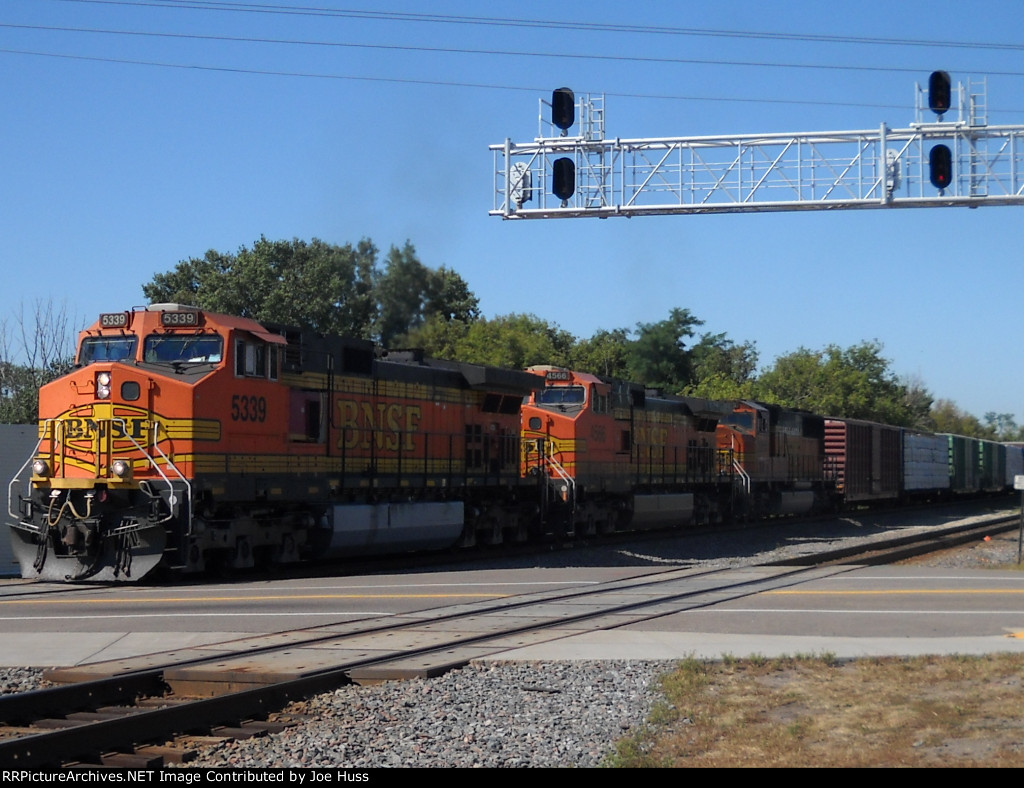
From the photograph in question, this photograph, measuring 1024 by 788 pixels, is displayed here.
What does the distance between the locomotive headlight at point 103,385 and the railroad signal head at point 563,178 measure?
360 inches

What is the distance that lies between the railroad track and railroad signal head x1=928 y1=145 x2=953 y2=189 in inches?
382

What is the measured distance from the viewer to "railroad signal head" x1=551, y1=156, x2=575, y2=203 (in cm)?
2172

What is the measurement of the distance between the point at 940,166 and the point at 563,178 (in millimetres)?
6801

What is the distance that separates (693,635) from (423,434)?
1147cm

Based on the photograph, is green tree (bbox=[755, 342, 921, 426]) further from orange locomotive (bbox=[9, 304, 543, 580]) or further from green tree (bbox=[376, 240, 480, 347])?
orange locomotive (bbox=[9, 304, 543, 580])

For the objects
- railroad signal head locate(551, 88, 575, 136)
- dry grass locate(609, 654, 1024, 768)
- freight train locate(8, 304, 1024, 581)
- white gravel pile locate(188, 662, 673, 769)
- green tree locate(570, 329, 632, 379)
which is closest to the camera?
dry grass locate(609, 654, 1024, 768)

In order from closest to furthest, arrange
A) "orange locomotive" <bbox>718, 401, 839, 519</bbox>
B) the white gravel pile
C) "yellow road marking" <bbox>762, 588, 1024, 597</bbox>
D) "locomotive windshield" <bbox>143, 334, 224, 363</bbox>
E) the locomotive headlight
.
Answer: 1. the white gravel pile
2. "yellow road marking" <bbox>762, 588, 1024, 597</bbox>
3. the locomotive headlight
4. "locomotive windshield" <bbox>143, 334, 224, 363</bbox>
5. "orange locomotive" <bbox>718, 401, 839, 519</bbox>

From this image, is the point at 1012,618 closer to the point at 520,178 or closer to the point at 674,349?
the point at 520,178

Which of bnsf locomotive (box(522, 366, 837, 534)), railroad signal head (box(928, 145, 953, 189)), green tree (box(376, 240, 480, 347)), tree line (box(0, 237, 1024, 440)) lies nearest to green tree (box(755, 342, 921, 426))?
tree line (box(0, 237, 1024, 440))

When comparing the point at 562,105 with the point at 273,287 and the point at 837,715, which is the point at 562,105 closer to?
the point at 837,715

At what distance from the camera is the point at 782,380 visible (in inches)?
3391

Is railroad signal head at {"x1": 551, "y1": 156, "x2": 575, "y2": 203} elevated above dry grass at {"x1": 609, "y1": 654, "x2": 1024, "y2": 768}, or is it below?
above

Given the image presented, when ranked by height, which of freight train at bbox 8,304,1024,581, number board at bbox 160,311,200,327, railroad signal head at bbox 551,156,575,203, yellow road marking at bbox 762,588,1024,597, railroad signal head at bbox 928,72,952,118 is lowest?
yellow road marking at bbox 762,588,1024,597

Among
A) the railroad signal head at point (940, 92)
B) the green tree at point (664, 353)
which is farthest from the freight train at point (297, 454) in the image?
the green tree at point (664, 353)
